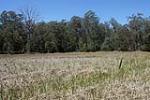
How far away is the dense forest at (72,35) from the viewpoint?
6150 cm

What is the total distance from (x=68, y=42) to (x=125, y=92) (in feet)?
197

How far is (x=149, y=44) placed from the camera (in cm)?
6750

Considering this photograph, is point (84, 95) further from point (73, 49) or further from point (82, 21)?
point (82, 21)

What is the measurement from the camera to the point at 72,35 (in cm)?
7081

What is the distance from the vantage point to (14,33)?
61500 millimetres

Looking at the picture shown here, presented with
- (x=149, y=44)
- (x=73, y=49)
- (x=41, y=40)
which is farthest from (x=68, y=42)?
(x=149, y=44)

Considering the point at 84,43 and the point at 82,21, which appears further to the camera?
the point at 82,21

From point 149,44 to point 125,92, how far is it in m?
61.4

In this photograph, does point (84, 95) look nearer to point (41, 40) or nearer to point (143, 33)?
point (41, 40)

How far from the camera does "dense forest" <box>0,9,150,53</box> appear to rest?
202 feet

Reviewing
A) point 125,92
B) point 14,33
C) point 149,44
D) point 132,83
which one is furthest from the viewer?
point 149,44

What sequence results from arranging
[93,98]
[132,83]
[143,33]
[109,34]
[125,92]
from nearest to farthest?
[93,98] < [125,92] < [132,83] < [143,33] < [109,34]

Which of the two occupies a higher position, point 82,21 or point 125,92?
point 82,21

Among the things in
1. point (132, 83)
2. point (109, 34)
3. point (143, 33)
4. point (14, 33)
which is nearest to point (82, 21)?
point (109, 34)
